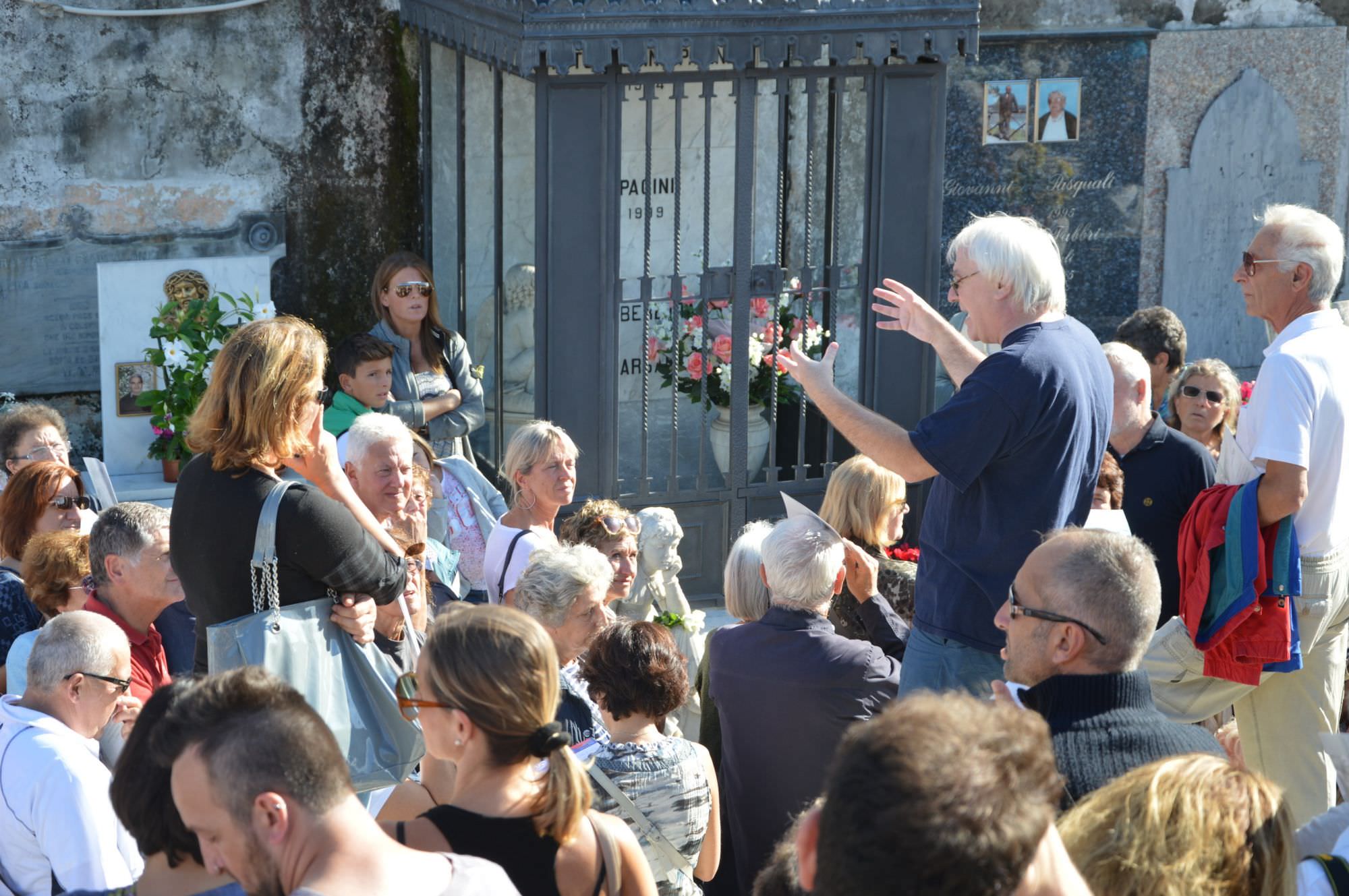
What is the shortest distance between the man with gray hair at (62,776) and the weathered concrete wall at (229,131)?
3.83 metres

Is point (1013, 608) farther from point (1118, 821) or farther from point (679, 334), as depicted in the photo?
point (679, 334)

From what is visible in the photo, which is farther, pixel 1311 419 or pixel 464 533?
pixel 464 533

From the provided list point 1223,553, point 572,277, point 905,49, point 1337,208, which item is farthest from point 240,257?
point 1337,208

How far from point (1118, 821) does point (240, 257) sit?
525cm

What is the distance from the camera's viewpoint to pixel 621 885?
245 cm

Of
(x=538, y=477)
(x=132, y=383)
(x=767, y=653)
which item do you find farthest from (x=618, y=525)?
(x=132, y=383)

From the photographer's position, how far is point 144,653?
3648 mm

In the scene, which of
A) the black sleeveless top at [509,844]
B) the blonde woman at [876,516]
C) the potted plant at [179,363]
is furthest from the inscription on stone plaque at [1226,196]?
the black sleeveless top at [509,844]

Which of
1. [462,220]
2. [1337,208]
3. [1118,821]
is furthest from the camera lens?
[1337,208]

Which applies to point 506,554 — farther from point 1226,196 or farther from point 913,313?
point 1226,196

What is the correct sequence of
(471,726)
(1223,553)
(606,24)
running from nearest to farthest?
1. (471,726)
2. (1223,553)
3. (606,24)

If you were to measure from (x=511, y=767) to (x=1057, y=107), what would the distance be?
6932mm

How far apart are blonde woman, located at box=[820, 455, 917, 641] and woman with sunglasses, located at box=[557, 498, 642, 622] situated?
2.02 ft

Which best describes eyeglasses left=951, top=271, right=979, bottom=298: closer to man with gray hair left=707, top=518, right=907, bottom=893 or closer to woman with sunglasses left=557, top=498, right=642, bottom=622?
man with gray hair left=707, top=518, right=907, bottom=893
